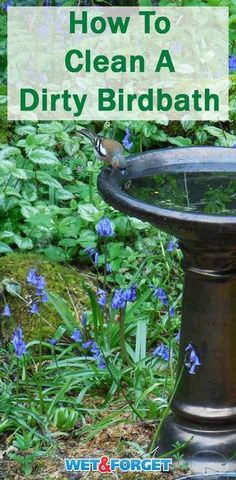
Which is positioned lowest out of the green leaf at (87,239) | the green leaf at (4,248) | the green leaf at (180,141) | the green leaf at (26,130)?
the green leaf at (4,248)

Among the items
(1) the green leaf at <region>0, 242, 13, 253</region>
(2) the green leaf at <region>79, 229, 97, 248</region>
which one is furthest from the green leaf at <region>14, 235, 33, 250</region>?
(2) the green leaf at <region>79, 229, 97, 248</region>

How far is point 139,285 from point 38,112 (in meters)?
1.54

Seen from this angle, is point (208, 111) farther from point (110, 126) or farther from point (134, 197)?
point (134, 197)

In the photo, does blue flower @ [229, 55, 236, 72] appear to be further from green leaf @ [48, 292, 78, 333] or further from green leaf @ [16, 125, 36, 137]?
green leaf @ [48, 292, 78, 333]

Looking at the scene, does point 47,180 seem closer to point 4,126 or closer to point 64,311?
point 4,126

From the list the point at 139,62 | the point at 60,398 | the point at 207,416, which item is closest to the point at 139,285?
the point at 60,398

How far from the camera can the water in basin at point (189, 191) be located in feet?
10.6

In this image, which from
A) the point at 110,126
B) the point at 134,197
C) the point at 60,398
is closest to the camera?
the point at 134,197

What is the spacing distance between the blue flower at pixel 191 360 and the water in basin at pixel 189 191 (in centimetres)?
43

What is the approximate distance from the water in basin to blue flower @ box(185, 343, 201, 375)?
0.43 metres

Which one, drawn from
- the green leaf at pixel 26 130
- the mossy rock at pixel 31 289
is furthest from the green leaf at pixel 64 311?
the green leaf at pixel 26 130

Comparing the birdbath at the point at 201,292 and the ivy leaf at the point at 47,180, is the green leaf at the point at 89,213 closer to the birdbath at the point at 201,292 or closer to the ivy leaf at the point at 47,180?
the ivy leaf at the point at 47,180

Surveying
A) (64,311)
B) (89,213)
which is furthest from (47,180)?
(64,311)

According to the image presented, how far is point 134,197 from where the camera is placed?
10.6ft
